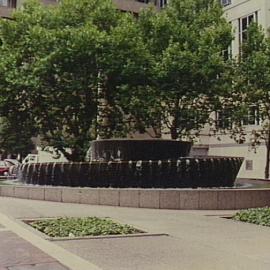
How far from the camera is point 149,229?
453 inches

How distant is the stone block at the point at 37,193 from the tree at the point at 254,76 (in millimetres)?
13028

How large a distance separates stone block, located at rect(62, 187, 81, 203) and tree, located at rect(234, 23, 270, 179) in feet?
42.3

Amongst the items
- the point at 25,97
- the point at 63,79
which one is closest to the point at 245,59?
the point at 63,79

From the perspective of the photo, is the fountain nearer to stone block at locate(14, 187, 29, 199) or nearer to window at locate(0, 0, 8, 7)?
stone block at locate(14, 187, 29, 199)

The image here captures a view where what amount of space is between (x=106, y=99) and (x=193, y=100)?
4381mm

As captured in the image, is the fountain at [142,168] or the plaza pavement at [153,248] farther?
the fountain at [142,168]

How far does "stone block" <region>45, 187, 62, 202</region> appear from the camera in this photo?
18.0 m

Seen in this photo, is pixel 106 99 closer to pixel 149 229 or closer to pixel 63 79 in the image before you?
pixel 63 79

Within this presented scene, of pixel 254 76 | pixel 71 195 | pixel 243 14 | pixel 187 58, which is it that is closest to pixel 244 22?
pixel 243 14

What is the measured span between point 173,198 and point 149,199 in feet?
2.33

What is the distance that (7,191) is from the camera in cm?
1973

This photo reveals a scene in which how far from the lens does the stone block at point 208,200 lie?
54.1ft

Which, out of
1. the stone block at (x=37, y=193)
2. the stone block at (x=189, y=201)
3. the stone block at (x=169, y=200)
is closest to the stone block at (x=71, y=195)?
the stone block at (x=37, y=193)

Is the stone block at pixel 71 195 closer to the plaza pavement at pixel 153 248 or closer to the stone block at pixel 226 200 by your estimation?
the plaza pavement at pixel 153 248
